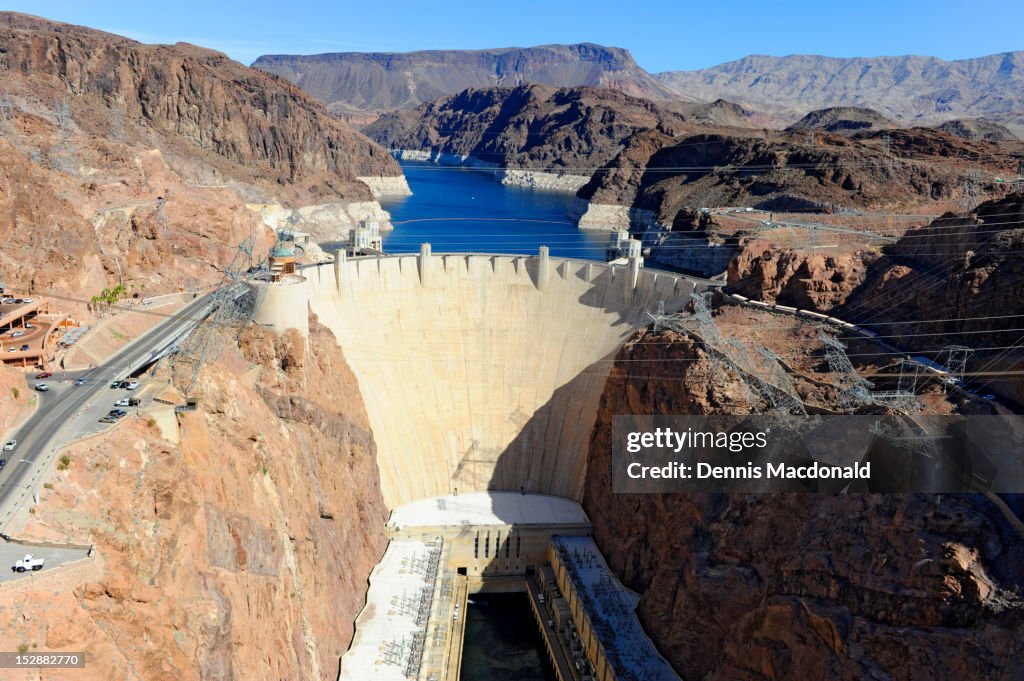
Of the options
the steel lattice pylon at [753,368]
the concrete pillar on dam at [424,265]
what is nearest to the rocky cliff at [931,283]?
the steel lattice pylon at [753,368]

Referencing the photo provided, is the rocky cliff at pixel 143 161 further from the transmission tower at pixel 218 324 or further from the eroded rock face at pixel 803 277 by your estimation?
the eroded rock face at pixel 803 277

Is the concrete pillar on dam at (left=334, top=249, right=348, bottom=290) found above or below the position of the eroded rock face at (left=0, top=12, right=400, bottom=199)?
below

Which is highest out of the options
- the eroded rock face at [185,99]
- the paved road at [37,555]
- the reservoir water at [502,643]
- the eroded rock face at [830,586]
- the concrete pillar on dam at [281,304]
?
the eroded rock face at [185,99]

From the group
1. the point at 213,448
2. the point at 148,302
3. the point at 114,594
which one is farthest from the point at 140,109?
the point at 114,594

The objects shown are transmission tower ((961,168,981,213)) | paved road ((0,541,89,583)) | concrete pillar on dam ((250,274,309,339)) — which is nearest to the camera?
paved road ((0,541,89,583))

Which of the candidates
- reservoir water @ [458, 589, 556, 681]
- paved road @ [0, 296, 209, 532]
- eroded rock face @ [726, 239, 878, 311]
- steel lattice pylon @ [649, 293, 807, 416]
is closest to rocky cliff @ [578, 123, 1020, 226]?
eroded rock face @ [726, 239, 878, 311]

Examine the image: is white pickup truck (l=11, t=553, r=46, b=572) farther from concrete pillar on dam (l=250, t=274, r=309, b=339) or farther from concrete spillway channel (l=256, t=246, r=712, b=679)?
concrete spillway channel (l=256, t=246, r=712, b=679)
